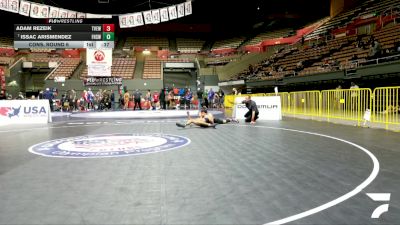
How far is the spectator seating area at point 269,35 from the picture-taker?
123ft

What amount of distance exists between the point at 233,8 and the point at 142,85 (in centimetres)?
1776

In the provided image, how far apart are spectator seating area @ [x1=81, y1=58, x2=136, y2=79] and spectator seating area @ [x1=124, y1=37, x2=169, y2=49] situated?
3818 millimetres

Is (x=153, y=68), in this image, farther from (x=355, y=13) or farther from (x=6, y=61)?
(x=355, y=13)

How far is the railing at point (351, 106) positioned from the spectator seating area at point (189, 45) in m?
28.7

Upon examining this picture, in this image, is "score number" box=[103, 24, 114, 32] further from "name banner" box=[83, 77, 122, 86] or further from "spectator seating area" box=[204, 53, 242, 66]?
"spectator seating area" box=[204, 53, 242, 66]

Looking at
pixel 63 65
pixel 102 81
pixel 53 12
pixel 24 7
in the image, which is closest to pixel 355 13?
pixel 102 81

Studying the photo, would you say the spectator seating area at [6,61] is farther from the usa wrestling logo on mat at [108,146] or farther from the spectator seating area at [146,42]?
the usa wrestling logo on mat at [108,146]

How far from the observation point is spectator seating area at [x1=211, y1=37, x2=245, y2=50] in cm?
4299

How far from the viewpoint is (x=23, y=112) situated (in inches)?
555

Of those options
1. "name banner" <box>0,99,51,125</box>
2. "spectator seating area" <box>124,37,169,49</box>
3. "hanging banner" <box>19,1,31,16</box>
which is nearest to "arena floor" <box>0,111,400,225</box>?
"name banner" <box>0,99,51,125</box>

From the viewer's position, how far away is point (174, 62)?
1592 inches

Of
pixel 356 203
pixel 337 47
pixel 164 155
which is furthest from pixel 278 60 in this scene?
pixel 356 203

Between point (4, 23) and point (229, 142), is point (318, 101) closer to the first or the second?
point (229, 142)

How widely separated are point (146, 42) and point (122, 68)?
7575 mm
